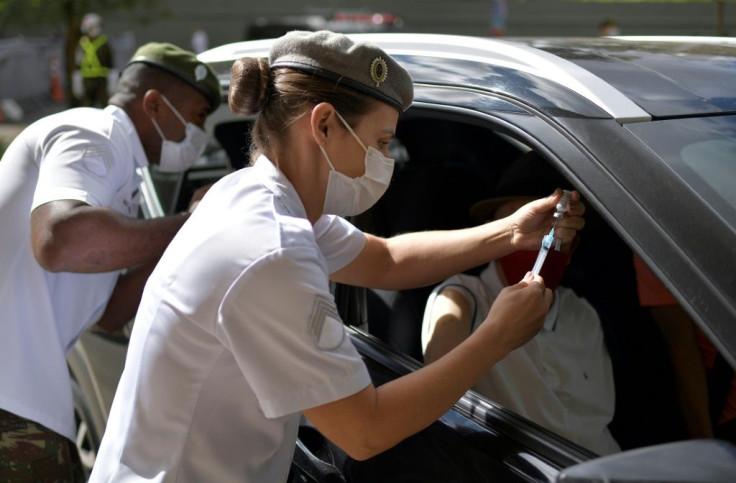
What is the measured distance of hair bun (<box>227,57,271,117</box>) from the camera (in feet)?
5.77

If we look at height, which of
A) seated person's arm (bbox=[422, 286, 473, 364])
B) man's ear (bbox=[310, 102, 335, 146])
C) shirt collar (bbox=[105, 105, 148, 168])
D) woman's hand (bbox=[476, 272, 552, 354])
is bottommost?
seated person's arm (bbox=[422, 286, 473, 364])

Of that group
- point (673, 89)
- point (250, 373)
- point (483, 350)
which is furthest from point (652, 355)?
point (250, 373)

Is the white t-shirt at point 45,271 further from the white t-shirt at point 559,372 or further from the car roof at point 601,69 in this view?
the white t-shirt at point 559,372

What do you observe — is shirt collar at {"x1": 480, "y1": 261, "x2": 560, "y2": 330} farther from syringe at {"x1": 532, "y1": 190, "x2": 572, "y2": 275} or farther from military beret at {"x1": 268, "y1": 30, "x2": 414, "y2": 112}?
military beret at {"x1": 268, "y1": 30, "x2": 414, "y2": 112}

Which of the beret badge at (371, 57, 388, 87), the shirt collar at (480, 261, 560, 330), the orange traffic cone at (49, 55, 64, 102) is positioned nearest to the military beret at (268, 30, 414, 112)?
the beret badge at (371, 57, 388, 87)

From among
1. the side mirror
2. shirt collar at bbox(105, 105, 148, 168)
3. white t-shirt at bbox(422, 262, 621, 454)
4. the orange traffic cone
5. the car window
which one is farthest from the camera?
the orange traffic cone

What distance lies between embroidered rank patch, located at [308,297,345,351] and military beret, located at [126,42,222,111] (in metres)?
1.58

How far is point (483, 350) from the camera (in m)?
1.62

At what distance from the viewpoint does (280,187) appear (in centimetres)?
171

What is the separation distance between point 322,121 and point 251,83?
0.17 metres

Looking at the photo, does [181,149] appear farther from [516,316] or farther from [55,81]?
[55,81]

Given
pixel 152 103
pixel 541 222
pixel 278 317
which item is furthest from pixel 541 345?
pixel 152 103

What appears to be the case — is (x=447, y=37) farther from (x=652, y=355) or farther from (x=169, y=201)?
(x=169, y=201)

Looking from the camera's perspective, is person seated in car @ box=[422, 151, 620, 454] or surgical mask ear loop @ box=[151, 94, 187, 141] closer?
person seated in car @ box=[422, 151, 620, 454]
